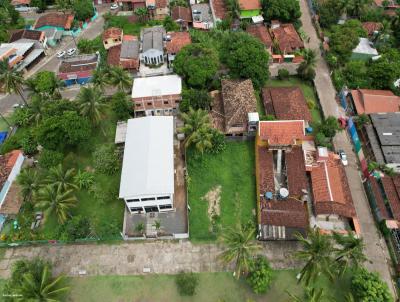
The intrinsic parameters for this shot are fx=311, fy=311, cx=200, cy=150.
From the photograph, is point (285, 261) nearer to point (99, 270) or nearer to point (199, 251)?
point (199, 251)

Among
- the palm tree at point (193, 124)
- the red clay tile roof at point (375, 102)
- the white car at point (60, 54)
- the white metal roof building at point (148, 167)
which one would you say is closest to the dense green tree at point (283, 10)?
the red clay tile roof at point (375, 102)

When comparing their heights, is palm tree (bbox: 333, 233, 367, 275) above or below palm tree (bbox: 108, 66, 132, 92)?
below

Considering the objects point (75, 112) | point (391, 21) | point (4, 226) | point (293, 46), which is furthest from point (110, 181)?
point (391, 21)

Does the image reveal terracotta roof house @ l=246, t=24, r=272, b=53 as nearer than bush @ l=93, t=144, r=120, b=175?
No

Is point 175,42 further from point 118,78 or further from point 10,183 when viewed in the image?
point 10,183

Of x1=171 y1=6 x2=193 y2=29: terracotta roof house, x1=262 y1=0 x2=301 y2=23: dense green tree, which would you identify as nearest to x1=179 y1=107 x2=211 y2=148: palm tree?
x1=171 y1=6 x2=193 y2=29: terracotta roof house

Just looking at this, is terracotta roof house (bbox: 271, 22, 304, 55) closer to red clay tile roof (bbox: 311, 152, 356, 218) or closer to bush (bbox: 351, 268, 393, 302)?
red clay tile roof (bbox: 311, 152, 356, 218)
